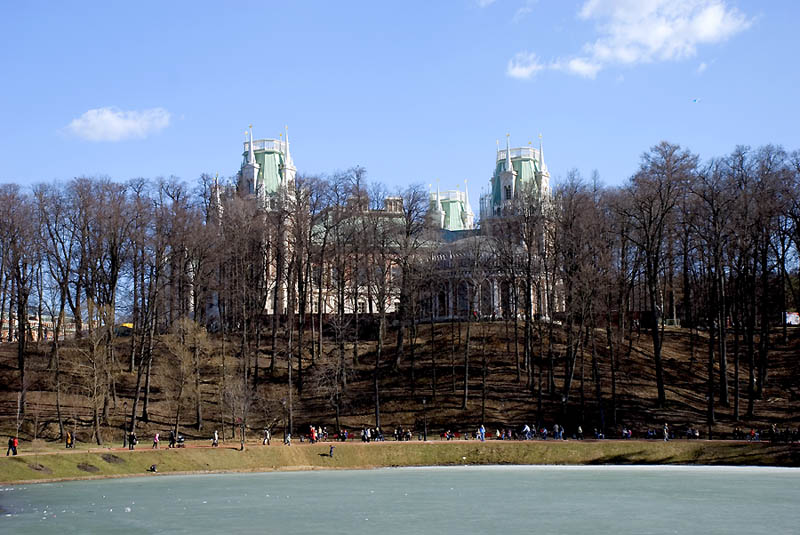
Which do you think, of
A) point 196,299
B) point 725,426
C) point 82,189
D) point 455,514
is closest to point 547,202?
point 725,426

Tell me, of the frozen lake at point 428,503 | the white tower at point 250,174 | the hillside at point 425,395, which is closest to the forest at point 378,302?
the hillside at point 425,395

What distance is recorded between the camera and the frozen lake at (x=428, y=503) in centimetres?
3027

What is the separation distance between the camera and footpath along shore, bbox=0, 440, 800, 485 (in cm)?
4888

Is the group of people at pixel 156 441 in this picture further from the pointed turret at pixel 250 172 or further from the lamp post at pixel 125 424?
the pointed turret at pixel 250 172

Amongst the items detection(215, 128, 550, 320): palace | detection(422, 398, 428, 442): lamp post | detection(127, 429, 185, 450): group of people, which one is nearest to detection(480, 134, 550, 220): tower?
detection(215, 128, 550, 320): palace

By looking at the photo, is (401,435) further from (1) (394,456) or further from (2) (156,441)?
(2) (156,441)

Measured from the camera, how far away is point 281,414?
2606 inches

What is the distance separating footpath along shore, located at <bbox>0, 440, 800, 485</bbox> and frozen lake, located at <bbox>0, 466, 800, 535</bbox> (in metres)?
2.41

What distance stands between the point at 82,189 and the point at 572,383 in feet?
126

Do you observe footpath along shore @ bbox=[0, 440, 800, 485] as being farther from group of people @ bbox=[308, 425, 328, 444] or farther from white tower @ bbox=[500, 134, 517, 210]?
white tower @ bbox=[500, 134, 517, 210]

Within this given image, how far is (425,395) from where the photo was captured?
68.1 meters

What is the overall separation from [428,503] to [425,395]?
3207 cm

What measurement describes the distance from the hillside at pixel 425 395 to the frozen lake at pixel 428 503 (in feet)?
41.9

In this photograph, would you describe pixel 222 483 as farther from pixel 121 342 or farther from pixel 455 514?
pixel 121 342
